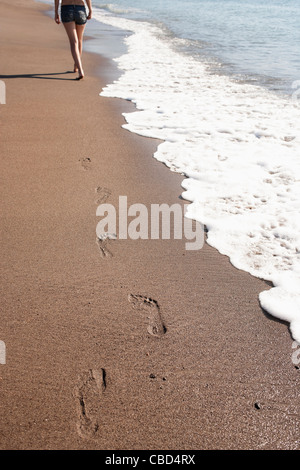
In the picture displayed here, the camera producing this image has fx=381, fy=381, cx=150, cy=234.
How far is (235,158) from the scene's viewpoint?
13.6 ft

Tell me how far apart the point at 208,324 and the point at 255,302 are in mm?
364

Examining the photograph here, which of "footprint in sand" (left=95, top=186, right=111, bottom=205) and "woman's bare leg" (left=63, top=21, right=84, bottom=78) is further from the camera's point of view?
"woman's bare leg" (left=63, top=21, right=84, bottom=78)

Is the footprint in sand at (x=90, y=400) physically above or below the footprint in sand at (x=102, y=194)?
below

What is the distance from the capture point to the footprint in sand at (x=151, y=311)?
6.77 ft

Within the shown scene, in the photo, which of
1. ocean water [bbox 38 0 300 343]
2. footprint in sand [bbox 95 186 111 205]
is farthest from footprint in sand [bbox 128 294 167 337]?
footprint in sand [bbox 95 186 111 205]

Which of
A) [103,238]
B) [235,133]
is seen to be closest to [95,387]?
[103,238]

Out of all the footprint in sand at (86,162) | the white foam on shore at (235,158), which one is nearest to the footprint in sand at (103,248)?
the white foam on shore at (235,158)

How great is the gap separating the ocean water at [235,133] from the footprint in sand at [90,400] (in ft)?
3.50

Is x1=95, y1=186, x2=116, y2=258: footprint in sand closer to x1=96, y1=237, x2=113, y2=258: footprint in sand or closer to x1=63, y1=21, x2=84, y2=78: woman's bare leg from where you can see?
x1=96, y1=237, x2=113, y2=258: footprint in sand

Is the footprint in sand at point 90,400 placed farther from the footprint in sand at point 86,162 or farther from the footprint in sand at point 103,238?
the footprint in sand at point 86,162

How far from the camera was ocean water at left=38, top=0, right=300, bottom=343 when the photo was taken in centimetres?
274

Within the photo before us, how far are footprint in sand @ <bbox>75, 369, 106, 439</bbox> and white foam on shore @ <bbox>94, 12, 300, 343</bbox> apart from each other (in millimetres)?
1063

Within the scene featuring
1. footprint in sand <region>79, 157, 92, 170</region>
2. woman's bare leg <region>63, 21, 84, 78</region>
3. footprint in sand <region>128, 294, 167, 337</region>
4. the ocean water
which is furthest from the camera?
woman's bare leg <region>63, 21, 84, 78</region>

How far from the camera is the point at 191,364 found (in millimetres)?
1879
